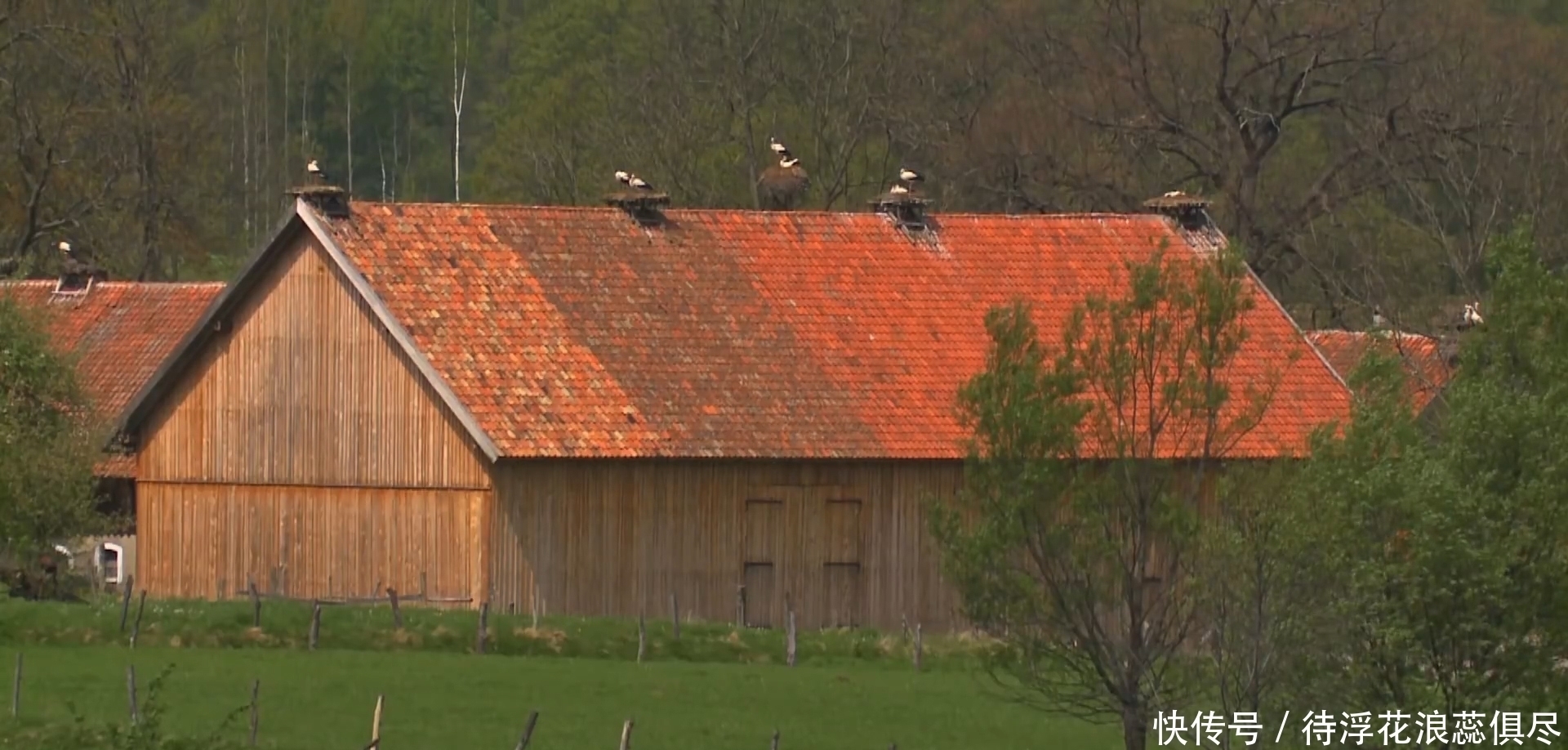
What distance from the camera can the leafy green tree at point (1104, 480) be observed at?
27703 millimetres

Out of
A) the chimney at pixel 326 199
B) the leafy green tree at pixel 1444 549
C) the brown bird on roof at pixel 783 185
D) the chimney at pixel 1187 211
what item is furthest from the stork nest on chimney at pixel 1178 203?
the leafy green tree at pixel 1444 549

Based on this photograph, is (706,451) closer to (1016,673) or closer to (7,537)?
(7,537)

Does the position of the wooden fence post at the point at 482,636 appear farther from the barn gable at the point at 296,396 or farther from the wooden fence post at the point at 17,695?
the wooden fence post at the point at 17,695

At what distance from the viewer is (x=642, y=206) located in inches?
1794

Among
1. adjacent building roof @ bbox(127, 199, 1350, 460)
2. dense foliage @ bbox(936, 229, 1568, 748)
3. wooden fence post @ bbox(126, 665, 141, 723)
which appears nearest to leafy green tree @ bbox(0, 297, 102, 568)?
adjacent building roof @ bbox(127, 199, 1350, 460)

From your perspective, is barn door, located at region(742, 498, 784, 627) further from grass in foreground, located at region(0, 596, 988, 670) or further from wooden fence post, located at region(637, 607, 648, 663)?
wooden fence post, located at region(637, 607, 648, 663)

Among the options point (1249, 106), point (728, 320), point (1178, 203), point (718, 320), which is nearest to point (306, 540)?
point (718, 320)

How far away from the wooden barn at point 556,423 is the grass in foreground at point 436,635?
229cm

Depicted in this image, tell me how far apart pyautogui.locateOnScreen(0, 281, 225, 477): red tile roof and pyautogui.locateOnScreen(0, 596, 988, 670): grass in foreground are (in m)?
13.3

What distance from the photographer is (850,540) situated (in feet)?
139

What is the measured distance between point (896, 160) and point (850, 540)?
32043mm

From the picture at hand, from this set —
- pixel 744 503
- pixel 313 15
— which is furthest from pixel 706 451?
pixel 313 15

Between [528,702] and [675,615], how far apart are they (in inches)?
250

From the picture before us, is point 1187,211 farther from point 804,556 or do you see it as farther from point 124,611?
point 124,611
